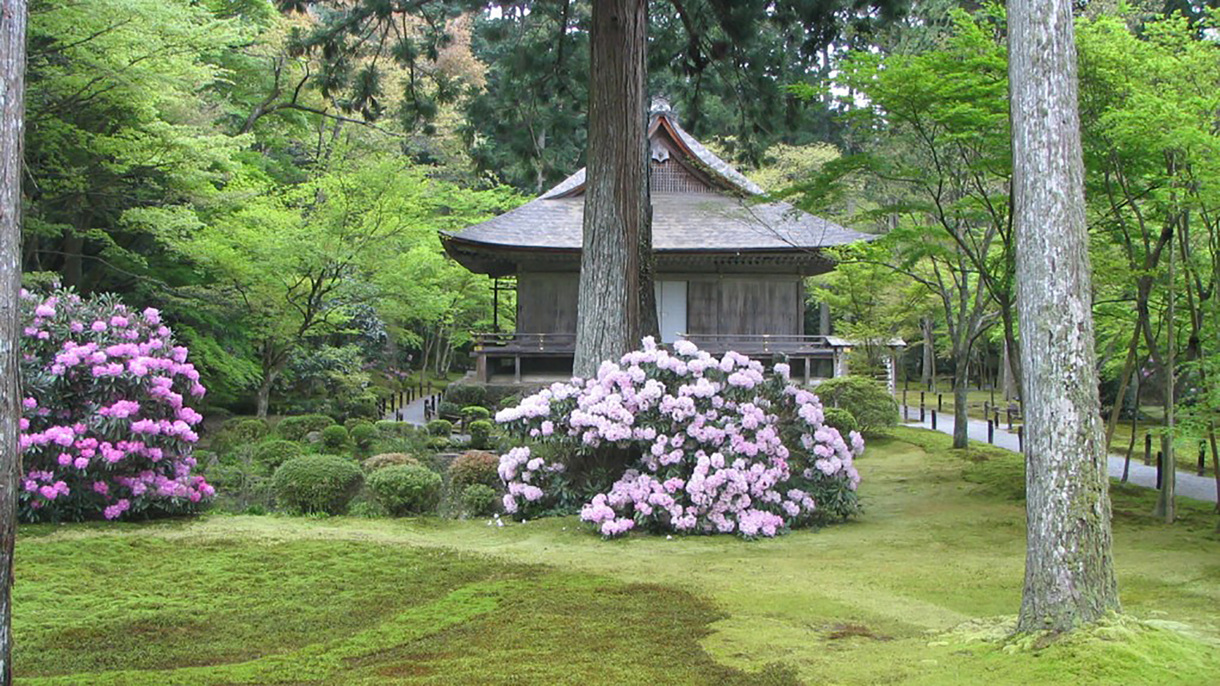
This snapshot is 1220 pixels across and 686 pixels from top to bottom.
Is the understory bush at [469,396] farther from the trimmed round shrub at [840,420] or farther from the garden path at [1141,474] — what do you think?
the garden path at [1141,474]

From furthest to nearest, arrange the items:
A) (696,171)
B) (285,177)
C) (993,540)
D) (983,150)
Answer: (285,177) < (696,171) < (983,150) < (993,540)

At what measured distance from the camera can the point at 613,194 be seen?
39.1ft

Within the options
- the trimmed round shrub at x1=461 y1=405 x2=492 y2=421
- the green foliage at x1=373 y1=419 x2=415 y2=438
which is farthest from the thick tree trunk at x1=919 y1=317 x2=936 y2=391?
the green foliage at x1=373 y1=419 x2=415 y2=438

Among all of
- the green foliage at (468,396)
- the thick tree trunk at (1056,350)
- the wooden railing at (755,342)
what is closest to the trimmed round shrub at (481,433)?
the green foliage at (468,396)

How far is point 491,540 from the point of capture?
9008mm

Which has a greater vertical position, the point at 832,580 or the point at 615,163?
the point at 615,163

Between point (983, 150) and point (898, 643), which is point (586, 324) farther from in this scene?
point (898, 643)

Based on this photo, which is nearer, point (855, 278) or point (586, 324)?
point (586, 324)

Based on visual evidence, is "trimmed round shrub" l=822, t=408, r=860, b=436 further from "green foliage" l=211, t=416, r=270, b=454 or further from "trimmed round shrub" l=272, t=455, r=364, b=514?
"green foliage" l=211, t=416, r=270, b=454

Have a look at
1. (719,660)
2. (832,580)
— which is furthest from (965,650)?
(832,580)

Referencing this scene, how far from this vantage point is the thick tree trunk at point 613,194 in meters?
11.9

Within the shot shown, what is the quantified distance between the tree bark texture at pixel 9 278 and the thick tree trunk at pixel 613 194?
8300 mm

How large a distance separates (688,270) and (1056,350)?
18270 millimetres

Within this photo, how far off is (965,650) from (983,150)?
7.67 meters
